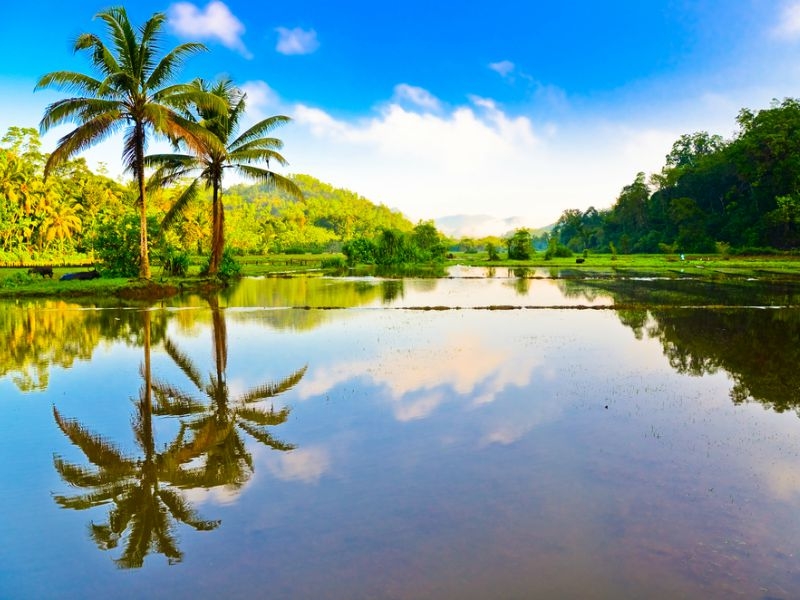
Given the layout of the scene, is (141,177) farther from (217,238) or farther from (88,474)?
(88,474)

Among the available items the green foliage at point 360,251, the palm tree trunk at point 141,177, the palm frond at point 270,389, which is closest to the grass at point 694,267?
→ the green foliage at point 360,251

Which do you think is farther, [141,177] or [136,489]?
[141,177]

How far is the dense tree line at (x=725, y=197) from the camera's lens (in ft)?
218

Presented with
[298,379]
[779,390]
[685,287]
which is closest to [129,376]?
[298,379]

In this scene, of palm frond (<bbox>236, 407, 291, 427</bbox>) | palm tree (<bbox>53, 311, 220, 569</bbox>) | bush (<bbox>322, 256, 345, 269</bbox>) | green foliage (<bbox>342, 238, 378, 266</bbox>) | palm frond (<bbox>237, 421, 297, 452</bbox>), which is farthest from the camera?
green foliage (<bbox>342, 238, 378, 266</bbox>)

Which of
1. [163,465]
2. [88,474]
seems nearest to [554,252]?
[163,465]

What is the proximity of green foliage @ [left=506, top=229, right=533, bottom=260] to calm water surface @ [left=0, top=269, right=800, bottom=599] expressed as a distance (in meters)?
53.2

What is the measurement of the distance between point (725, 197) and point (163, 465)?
90.0m

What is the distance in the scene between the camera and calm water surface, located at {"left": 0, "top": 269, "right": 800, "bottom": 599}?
4242 millimetres

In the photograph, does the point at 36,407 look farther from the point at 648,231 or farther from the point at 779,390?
the point at 648,231

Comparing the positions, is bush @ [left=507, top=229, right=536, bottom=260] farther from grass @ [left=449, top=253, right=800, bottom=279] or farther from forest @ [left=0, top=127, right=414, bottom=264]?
forest @ [left=0, top=127, right=414, bottom=264]

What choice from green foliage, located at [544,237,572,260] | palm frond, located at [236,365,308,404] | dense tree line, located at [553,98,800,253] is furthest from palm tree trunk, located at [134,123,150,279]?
dense tree line, located at [553,98,800,253]

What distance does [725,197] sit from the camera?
262 feet

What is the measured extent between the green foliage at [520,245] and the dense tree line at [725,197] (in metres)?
10.8
